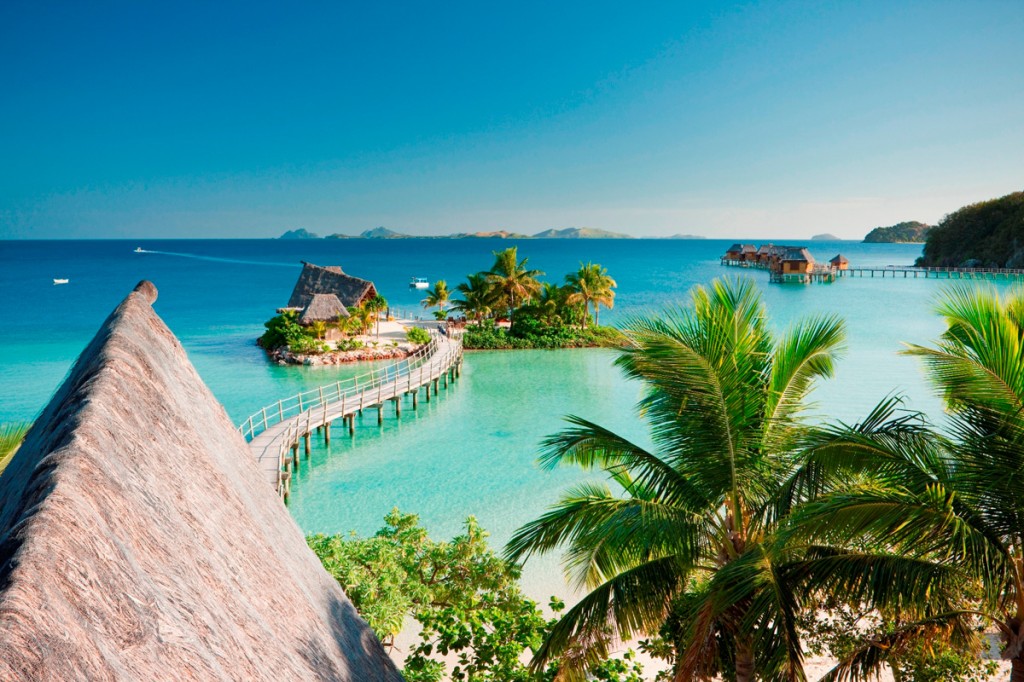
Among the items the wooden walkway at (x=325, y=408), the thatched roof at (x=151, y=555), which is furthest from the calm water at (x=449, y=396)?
the thatched roof at (x=151, y=555)

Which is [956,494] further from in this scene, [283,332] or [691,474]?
[283,332]

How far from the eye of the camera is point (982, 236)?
7431 centimetres

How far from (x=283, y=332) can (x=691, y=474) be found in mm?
26608

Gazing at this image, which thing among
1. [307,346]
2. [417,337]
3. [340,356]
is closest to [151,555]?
[340,356]

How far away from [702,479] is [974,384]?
224 cm

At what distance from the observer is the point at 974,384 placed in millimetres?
4613

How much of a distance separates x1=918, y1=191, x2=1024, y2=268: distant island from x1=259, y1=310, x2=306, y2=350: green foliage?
71884mm

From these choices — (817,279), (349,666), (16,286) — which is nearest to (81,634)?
(349,666)

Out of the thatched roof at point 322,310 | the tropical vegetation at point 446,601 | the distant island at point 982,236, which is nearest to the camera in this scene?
the tropical vegetation at point 446,601

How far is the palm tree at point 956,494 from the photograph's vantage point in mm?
4211

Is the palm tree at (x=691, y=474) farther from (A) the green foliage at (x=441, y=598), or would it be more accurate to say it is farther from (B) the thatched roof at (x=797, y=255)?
(B) the thatched roof at (x=797, y=255)

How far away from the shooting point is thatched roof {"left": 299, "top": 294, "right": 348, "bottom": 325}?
98.7 feet

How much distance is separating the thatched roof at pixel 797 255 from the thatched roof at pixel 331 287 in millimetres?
49799

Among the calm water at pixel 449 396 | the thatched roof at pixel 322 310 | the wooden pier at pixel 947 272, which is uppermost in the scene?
the wooden pier at pixel 947 272
